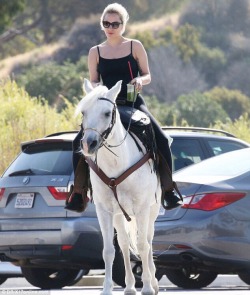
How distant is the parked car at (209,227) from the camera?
520 inches

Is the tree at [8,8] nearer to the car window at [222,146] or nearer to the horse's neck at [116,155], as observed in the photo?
the car window at [222,146]

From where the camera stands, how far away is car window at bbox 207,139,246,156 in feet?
50.9

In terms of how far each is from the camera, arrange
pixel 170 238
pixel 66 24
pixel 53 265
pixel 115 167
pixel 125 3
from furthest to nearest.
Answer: pixel 66 24, pixel 125 3, pixel 53 265, pixel 170 238, pixel 115 167

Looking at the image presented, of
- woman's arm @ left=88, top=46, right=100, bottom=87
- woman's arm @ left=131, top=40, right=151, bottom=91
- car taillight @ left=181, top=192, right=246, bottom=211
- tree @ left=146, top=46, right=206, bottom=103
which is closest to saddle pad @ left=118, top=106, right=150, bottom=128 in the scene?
woman's arm @ left=131, top=40, right=151, bottom=91

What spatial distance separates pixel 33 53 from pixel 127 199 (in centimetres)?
7613

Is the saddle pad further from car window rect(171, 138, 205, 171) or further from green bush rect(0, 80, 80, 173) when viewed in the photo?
green bush rect(0, 80, 80, 173)

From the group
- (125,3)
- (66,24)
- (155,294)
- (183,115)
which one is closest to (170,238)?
(155,294)

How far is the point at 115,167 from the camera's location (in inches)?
444

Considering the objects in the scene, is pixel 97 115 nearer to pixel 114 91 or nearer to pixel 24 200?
pixel 114 91

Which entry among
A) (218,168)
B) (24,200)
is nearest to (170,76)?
(24,200)

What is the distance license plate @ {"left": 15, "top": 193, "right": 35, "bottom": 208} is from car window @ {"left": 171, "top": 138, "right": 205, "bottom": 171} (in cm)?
178

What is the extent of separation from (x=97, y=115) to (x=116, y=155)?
24.7 inches

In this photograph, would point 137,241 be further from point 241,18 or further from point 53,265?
point 241,18

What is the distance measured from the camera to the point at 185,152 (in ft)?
50.0
